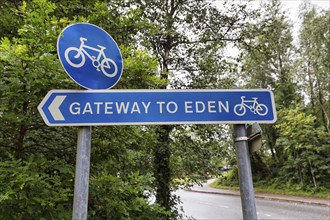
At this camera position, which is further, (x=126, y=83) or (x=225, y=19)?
(x=225, y=19)

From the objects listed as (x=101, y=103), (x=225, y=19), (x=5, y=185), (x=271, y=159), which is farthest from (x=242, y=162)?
(x=271, y=159)

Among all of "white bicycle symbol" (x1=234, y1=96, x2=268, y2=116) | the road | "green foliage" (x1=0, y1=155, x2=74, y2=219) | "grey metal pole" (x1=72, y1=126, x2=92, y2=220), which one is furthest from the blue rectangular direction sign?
the road

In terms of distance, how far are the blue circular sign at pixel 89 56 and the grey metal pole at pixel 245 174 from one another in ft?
2.54

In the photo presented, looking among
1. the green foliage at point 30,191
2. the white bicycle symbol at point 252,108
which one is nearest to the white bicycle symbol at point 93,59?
the white bicycle symbol at point 252,108

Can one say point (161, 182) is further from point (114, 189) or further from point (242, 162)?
point (242, 162)

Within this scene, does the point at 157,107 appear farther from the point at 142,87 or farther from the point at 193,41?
the point at 193,41

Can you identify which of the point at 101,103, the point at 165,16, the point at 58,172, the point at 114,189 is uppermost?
the point at 165,16

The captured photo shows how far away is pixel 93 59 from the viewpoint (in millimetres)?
1545

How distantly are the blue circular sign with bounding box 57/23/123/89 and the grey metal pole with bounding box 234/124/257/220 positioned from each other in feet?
2.54

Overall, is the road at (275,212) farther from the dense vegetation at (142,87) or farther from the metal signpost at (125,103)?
the metal signpost at (125,103)

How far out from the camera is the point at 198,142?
21.3 ft

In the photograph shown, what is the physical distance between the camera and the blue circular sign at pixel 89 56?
148 cm

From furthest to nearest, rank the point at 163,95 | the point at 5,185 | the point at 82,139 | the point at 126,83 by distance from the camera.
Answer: the point at 126,83 < the point at 5,185 < the point at 163,95 < the point at 82,139

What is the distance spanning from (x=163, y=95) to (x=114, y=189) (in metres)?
1.18
